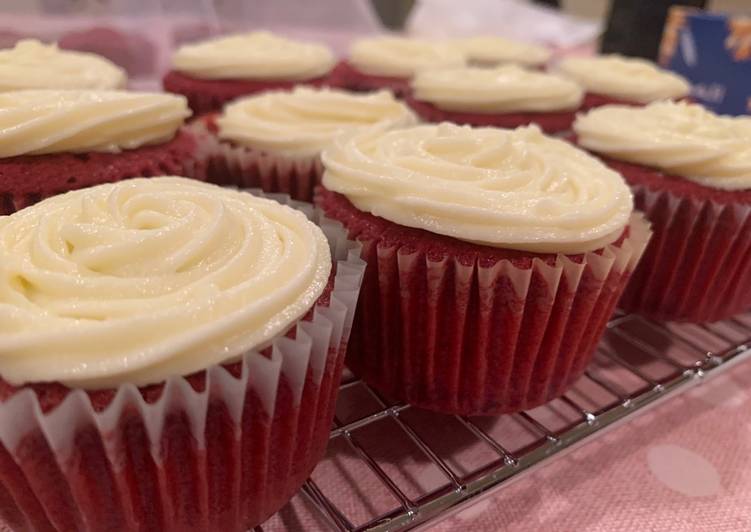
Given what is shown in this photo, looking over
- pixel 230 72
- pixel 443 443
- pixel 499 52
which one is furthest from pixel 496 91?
pixel 499 52

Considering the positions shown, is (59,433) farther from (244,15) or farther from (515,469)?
(244,15)

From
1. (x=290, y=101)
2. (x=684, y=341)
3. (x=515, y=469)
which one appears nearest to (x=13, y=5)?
(x=290, y=101)

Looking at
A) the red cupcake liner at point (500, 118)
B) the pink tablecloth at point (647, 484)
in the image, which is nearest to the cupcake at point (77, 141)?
the red cupcake liner at point (500, 118)

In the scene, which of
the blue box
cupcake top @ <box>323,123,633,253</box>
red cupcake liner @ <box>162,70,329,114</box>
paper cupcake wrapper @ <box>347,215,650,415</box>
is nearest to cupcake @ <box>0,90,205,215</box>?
cupcake top @ <box>323,123,633,253</box>

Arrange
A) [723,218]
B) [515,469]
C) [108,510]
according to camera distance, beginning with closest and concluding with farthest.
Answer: [108,510], [515,469], [723,218]

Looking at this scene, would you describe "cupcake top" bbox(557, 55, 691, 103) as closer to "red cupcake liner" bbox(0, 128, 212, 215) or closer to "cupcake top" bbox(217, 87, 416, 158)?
"cupcake top" bbox(217, 87, 416, 158)

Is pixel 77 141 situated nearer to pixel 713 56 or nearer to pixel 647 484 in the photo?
pixel 647 484
